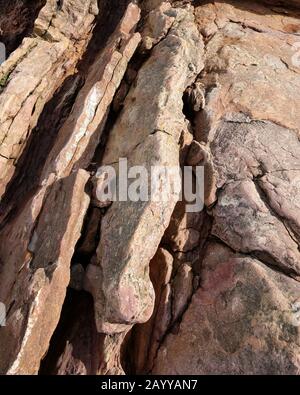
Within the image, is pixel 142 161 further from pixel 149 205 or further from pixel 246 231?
pixel 246 231

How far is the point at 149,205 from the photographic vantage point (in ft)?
27.2

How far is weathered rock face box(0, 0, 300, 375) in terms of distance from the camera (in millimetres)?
8008

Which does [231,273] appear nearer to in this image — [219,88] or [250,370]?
[250,370]

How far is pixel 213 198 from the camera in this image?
9.45 m

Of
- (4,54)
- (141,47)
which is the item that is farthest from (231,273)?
(4,54)

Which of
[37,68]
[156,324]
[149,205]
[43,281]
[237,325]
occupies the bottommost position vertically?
[156,324]

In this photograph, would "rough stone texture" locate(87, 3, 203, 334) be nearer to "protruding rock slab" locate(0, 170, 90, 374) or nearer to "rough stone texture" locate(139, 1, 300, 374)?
"protruding rock slab" locate(0, 170, 90, 374)
